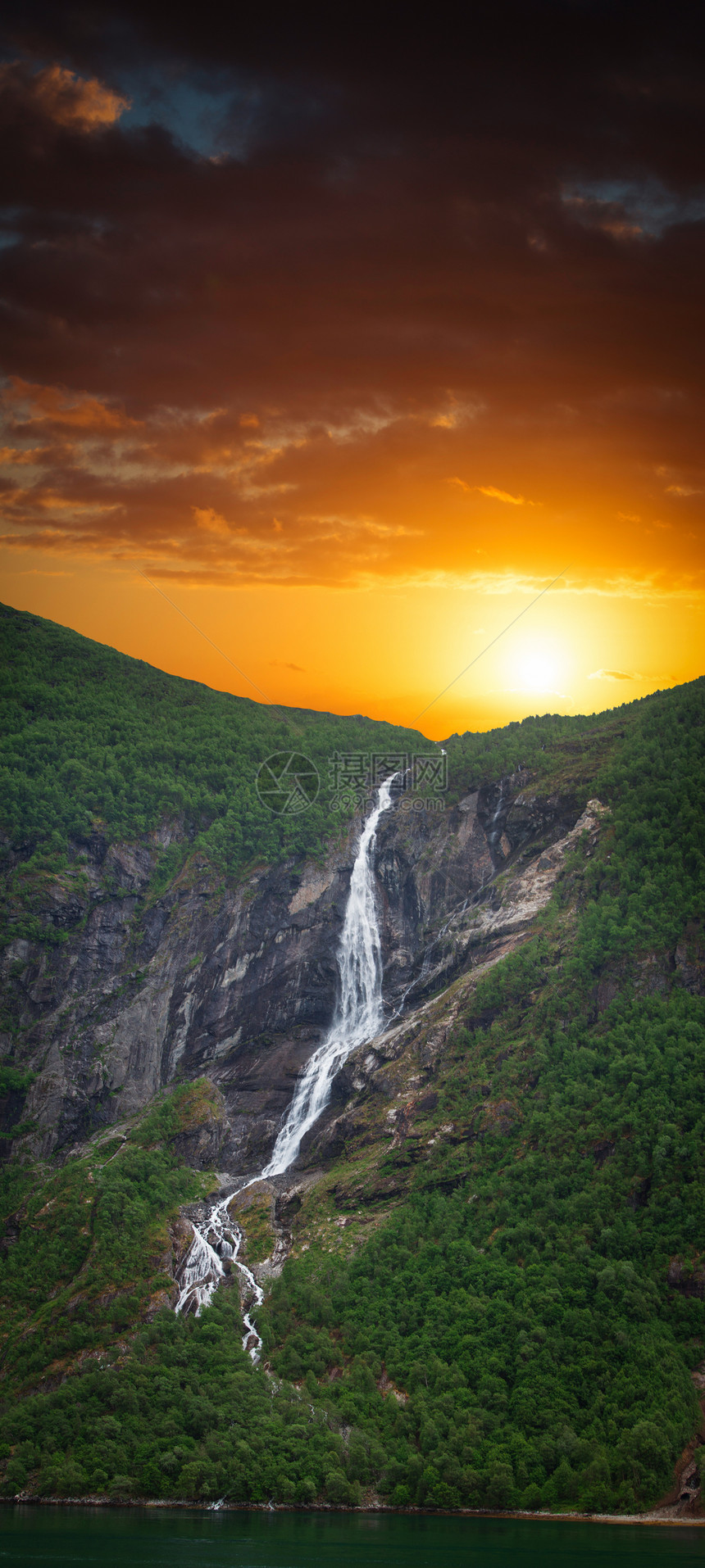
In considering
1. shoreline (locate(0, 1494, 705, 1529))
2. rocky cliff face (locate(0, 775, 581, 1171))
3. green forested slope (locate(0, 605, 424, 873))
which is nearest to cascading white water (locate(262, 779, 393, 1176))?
rocky cliff face (locate(0, 775, 581, 1171))

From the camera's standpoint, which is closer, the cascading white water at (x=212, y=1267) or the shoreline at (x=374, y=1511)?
the shoreline at (x=374, y=1511)

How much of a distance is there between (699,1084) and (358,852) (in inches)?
1578

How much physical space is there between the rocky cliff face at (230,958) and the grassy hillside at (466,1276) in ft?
17.8

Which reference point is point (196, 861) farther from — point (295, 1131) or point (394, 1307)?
point (394, 1307)

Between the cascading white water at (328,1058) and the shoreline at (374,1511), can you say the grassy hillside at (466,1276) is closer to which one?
the shoreline at (374,1511)

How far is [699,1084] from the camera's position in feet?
189

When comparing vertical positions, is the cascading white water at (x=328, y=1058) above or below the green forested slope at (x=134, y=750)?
below

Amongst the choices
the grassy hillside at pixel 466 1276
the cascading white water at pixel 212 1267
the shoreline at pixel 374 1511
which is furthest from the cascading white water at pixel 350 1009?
the shoreline at pixel 374 1511

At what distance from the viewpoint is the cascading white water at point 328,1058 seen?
61125mm

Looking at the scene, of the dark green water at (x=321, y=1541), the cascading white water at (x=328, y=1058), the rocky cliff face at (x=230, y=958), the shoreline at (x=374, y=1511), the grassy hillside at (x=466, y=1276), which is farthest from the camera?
the rocky cliff face at (x=230, y=958)

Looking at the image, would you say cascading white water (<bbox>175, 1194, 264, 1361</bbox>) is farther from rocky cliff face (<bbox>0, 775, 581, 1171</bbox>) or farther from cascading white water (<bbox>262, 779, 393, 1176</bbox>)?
rocky cliff face (<bbox>0, 775, 581, 1171</bbox>)

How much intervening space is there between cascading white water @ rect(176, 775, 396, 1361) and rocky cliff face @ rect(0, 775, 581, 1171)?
940 mm

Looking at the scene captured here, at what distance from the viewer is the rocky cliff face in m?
77.2

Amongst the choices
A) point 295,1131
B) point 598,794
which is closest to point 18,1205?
point 295,1131
